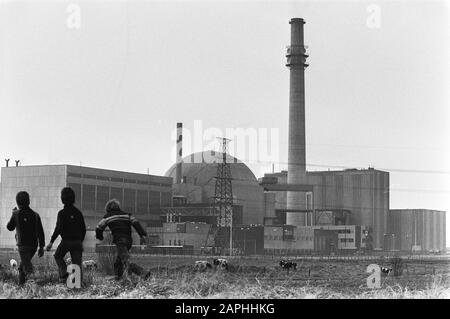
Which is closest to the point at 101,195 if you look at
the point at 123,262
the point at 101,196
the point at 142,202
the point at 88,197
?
the point at 101,196

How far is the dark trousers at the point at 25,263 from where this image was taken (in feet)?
47.9

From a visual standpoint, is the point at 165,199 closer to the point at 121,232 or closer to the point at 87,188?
the point at 87,188

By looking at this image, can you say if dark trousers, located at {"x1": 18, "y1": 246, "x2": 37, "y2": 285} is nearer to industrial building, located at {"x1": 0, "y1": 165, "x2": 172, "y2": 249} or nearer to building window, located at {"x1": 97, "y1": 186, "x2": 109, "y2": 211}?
industrial building, located at {"x1": 0, "y1": 165, "x2": 172, "y2": 249}

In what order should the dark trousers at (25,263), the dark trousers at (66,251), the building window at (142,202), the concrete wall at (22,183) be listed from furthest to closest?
1. the building window at (142,202)
2. the concrete wall at (22,183)
3. the dark trousers at (25,263)
4. the dark trousers at (66,251)

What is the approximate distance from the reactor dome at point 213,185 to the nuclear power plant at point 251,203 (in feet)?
0.55

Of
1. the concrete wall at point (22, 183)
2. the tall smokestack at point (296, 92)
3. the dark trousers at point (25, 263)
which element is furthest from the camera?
the tall smokestack at point (296, 92)

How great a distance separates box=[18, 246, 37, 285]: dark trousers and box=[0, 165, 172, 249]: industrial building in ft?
88.6

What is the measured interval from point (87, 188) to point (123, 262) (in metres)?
52.6

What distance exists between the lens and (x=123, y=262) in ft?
46.6

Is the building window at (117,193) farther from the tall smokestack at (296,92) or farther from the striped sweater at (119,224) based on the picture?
the striped sweater at (119,224)

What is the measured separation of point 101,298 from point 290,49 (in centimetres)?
8952

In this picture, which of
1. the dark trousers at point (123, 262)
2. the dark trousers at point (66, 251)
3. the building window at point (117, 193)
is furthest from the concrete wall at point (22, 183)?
the dark trousers at point (123, 262)

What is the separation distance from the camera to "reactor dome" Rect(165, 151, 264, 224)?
354 ft
